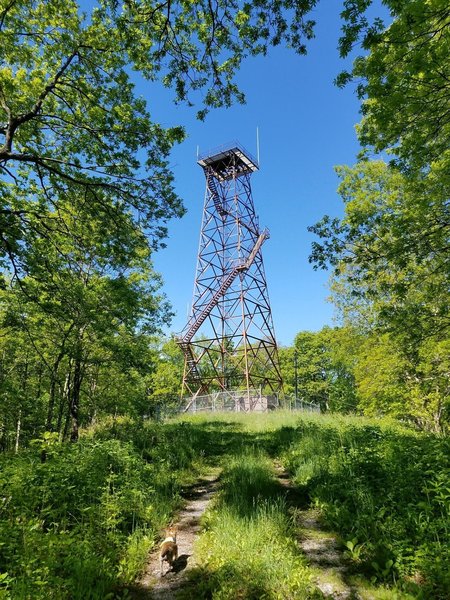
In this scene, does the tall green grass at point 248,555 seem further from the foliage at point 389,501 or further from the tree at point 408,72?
the tree at point 408,72

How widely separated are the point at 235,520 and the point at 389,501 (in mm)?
2041

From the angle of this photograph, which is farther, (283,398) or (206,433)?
(283,398)

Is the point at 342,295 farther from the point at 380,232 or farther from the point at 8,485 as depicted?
the point at 8,485

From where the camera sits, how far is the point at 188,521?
534cm

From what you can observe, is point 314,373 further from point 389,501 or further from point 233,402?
point 389,501

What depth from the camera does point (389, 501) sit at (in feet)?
15.2

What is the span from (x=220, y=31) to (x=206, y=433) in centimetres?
1103

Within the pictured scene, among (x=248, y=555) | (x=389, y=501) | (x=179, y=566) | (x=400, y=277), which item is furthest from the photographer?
(x=400, y=277)

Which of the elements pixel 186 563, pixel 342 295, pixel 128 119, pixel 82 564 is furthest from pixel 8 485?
pixel 342 295

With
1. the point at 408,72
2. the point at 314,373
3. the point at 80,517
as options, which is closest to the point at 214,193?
the point at 408,72

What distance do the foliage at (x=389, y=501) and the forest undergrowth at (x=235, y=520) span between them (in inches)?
0.7

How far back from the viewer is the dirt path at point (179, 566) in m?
3.59

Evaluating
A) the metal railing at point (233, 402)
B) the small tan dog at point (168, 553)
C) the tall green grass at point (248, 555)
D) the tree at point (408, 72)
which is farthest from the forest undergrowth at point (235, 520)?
the metal railing at point (233, 402)

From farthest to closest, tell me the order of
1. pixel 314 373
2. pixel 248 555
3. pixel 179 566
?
pixel 314 373
pixel 179 566
pixel 248 555
